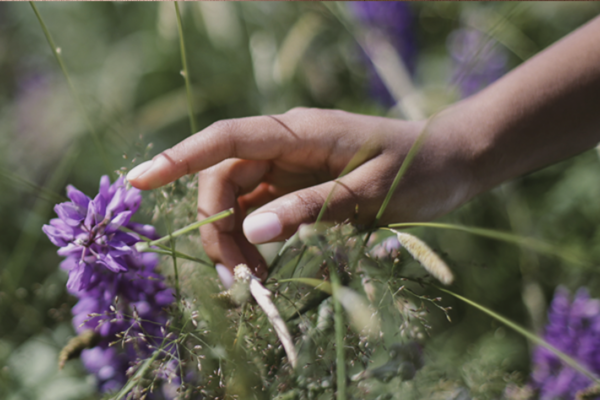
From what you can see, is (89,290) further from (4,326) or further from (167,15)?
(167,15)

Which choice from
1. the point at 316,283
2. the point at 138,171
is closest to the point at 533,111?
the point at 316,283

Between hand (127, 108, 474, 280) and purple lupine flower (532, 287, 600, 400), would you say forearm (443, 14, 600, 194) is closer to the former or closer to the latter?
hand (127, 108, 474, 280)

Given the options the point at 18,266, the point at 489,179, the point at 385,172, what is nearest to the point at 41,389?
the point at 18,266

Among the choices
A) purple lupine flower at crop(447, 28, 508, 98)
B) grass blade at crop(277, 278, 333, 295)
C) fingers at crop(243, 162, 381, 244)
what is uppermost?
fingers at crop(243, 162, 381, 244)

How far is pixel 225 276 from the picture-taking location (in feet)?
2.08

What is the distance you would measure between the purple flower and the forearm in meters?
0.59

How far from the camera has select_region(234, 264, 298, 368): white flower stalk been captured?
0.46 m

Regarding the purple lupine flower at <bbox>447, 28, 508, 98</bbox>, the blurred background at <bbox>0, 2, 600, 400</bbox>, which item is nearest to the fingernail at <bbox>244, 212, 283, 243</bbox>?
the blurred background at <bbox>0, 2, 600, 400</bbox>

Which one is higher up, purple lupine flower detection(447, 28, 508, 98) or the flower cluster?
the flower cluster

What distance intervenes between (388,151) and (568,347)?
0.65 m

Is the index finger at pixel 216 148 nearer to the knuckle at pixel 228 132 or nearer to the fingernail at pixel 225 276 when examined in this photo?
the knuckle at pixel 228 132

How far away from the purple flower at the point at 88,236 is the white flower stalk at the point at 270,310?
159mm

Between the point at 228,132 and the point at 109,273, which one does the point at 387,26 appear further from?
the point at 109,273

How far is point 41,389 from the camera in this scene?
2.52ft
